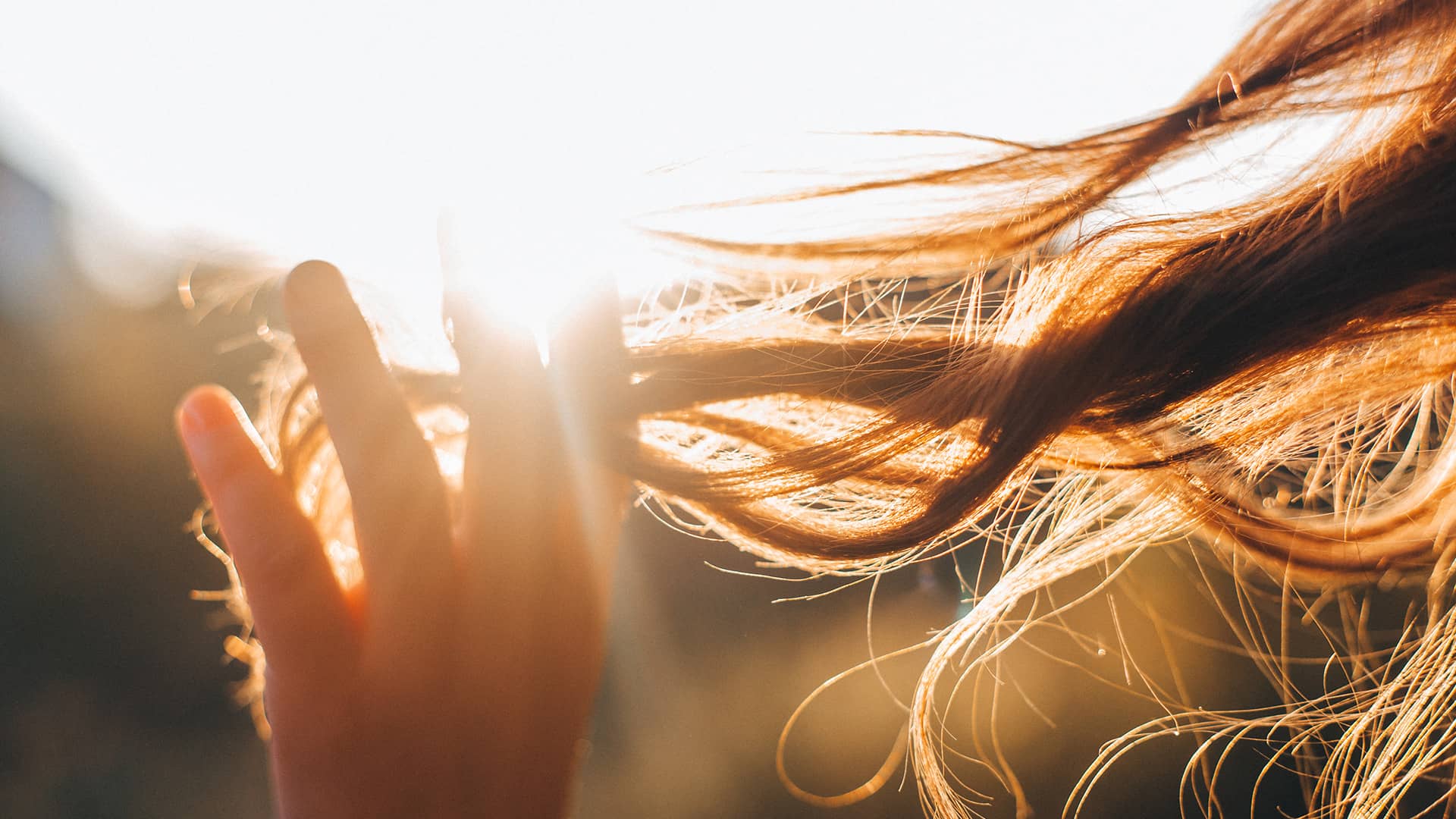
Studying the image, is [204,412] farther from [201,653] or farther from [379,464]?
[201,653]

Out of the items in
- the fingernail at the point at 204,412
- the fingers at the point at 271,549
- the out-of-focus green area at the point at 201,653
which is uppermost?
the fingernail at the point at 204,412

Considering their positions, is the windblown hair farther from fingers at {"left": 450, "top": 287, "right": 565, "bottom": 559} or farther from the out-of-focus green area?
the out-of-focus green area

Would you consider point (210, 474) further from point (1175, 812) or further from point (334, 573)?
point (1175, 812)

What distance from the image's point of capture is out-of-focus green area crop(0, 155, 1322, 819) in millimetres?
1499

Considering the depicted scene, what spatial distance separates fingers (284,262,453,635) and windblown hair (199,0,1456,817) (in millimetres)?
101

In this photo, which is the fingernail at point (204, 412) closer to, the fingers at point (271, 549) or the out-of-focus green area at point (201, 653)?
the fingers at point (271, 549)

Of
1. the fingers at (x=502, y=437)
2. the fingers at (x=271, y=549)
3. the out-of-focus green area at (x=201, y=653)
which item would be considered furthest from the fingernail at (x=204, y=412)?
the out-of-focus green area at (x=201, y=653)

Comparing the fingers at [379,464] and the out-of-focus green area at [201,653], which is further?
the out-of-focus green area at [201,653]

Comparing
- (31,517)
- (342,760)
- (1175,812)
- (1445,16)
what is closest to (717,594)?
(1175,812)

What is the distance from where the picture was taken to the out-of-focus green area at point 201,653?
1.50 meters

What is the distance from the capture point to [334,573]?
480mm

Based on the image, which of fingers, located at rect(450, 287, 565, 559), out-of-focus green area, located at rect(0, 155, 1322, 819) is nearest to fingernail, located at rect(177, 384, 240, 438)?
fingers, located at rect(450, 287, 565, 559)

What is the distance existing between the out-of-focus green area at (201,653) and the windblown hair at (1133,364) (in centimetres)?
83

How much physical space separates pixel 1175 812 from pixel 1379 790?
3.46ft
